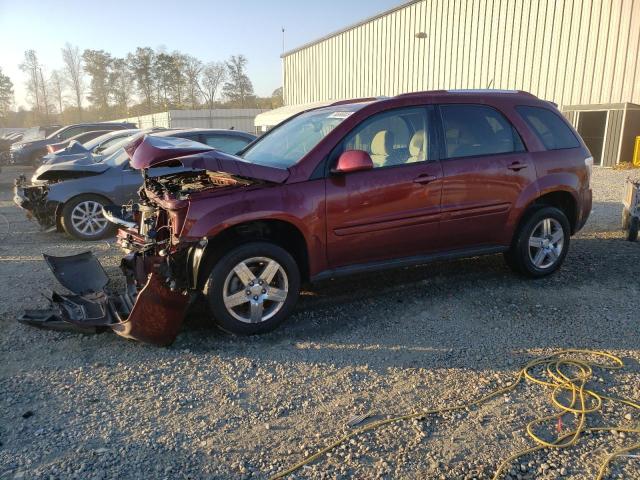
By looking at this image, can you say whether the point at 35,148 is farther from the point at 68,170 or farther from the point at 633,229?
the point at 633,229

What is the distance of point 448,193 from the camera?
15.3 feet

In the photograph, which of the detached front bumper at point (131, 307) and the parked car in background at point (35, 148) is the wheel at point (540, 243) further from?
the parked car in background at point (35, 148)

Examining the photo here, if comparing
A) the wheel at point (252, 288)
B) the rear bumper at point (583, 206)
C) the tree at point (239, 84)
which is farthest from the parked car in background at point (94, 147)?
the tree at point (239, 84)

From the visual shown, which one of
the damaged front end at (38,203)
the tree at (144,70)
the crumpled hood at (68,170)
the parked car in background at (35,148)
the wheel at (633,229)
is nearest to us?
the wheel at (633,229)

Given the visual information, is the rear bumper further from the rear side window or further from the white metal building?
the white metal building

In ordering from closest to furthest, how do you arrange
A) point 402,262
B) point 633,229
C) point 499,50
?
1. point 402,262
2. point 633,229
3. point 499,50

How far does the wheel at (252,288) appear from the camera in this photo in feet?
12.8

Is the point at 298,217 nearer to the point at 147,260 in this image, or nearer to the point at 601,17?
the point at 147,260

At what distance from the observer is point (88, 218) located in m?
7.58

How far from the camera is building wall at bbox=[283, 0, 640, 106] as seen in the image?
1742cm

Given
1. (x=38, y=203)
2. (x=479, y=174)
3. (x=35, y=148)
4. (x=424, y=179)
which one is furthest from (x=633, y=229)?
(x=35, y=148)

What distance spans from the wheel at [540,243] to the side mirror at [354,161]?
211 centimetres

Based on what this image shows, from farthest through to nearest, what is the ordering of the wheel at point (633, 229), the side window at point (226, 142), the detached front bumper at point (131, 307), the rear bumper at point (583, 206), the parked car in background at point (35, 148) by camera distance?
the parked car in background at point (35, 148), the side window at point (226, 142), the wheel at point (633, 229), the rear bumper at point (583, 206), the detached front bumper at point (131, 307)

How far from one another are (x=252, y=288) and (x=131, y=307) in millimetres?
1003
